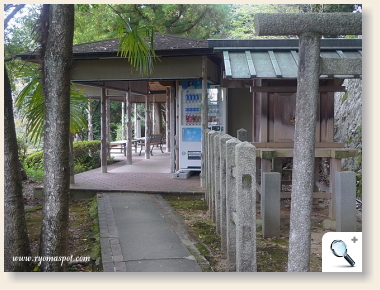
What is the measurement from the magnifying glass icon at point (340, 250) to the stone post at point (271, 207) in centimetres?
252

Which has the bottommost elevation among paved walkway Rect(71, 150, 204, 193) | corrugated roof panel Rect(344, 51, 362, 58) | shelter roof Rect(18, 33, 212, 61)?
paved walkway Rect(71, 150, 204, 193)

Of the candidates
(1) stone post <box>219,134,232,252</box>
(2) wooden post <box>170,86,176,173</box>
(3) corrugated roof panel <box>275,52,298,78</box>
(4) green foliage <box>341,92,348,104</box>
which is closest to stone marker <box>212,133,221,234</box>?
(1) stone post <box>219,134,232,252</box>

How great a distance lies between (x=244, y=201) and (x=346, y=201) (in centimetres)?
308

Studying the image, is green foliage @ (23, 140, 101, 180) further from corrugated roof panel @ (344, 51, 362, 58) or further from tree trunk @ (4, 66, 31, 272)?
corrugated roof panel @ (344, 51, 362, 58)

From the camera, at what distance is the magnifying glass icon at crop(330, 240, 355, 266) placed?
14.0 feet

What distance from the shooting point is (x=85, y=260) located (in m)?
5.27

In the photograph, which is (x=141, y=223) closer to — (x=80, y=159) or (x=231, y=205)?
(x=231, y=205)

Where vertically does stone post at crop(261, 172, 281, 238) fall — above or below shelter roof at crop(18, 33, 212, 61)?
below

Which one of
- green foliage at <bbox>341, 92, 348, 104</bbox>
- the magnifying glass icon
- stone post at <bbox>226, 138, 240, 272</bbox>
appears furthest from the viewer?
green foliage at <bbox>341, 92, 348, 104</bbox>

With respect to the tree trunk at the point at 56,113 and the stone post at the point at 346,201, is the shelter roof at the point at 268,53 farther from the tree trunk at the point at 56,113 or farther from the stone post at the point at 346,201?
the tree trunk at the point at 56,113

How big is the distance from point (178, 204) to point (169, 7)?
959 centimetres

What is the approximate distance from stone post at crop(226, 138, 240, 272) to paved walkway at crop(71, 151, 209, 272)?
0.30 meters

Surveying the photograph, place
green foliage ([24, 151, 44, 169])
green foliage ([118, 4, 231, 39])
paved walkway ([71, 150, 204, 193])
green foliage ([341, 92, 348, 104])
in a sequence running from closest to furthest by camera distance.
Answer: paved walkway ([71, 150, 204, 193]) → green foliage ([341, 92, 348, 104]) → green foliage ([24, 151, 44, 169]) → green foliage ([118, 4, 231, 39])

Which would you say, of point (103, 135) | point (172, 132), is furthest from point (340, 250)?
point (103, 135)
